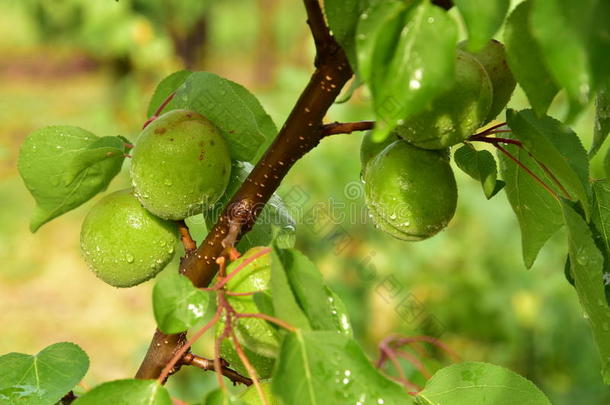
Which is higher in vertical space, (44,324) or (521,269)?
(521,269)

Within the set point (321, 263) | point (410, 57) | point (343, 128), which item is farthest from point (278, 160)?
point (321, 263)

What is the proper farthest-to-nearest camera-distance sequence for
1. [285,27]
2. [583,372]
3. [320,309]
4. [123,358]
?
[285,27], [123,358], [583,372], [320,309]

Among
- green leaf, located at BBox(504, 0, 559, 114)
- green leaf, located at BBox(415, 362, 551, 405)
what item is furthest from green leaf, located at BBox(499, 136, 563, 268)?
green leaf, located at BBox(504, 0, 559, 114)

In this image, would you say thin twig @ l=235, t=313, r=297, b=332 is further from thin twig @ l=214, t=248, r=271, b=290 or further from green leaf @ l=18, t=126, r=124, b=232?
green leaf @ l=18, t=126, r=124, b=232

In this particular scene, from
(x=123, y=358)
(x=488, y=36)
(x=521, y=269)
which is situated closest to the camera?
(x=488, y=36)

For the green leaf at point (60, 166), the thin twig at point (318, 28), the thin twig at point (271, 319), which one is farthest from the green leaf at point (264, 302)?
the green leaf at point (60, 166)

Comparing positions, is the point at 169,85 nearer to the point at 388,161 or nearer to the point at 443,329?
the point at 388,161

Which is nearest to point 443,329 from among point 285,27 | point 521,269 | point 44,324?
point 521,269
